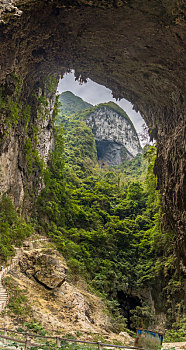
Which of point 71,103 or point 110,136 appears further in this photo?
point 71,103

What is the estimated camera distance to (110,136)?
222 feet

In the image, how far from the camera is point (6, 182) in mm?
16047

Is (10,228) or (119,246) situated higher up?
(10,228)

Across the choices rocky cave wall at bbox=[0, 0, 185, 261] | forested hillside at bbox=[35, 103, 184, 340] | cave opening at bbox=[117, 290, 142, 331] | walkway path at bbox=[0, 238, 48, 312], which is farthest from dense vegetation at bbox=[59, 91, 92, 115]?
walkway path at bbox=[0, 238, 48, 312]

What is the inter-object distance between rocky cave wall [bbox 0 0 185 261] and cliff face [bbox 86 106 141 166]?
4659cm

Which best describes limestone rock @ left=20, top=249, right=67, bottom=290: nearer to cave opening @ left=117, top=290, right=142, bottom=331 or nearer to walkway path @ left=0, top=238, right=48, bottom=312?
walkway path @ left=0, top=238, right=48, bottom=312

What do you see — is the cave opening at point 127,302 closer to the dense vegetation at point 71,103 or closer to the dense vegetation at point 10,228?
the dense vegetation at point 10,228

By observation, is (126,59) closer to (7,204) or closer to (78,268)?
(7,204)

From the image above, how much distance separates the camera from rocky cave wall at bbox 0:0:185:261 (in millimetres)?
12320

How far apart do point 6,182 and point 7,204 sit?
1446 millimetres

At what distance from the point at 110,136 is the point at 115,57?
51791mm

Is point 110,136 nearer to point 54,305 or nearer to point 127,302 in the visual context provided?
point 127,302

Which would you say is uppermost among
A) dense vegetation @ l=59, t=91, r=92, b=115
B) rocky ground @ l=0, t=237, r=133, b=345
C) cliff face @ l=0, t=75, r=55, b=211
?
dense vegetation @ l=59, t=91, r=92, b=115

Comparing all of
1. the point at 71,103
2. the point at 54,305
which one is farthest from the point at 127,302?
the point at 71,103
